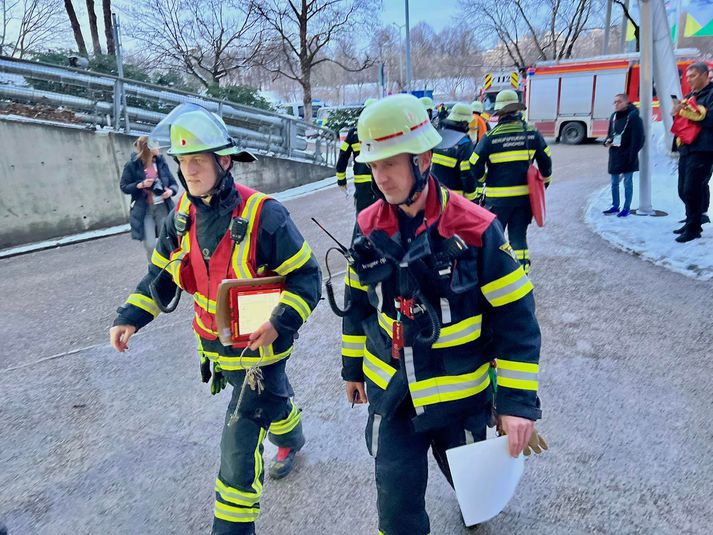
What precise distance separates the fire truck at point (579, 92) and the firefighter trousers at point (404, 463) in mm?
18775

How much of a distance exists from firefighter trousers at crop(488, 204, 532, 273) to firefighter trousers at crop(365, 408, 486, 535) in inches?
139

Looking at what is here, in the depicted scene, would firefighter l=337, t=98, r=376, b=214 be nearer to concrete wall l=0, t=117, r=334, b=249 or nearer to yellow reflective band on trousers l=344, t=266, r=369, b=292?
yellow reflective band on trousers l=344, t=266, r=369, b=292

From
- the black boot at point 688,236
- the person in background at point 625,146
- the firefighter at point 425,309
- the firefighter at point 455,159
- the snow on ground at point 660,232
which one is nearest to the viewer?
the firefighter at point 425,309

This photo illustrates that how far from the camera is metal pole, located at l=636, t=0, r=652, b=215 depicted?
7.84m

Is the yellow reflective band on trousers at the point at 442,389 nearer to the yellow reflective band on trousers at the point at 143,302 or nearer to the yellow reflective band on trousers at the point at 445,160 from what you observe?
the yellow reflective band on trousers at the point at 143,302

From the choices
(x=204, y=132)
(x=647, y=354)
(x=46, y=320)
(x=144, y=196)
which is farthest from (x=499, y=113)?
(x=46, y=320)

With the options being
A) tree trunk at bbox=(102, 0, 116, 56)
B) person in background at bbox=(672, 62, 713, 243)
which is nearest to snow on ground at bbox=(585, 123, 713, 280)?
person in background at bbox=(672, 62, 713, 243)

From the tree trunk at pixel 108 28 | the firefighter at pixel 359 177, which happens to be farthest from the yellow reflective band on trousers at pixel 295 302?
the tree trunk at pixel 108 28

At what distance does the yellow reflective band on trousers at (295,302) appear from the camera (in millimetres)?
2371

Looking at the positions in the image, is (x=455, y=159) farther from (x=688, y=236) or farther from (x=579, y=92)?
(x=579, y=92)

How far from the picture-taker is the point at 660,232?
7.17 metres

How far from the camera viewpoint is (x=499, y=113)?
5270 millimetres

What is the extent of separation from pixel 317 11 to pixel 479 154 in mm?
15988

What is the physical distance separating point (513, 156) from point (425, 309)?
377cm
